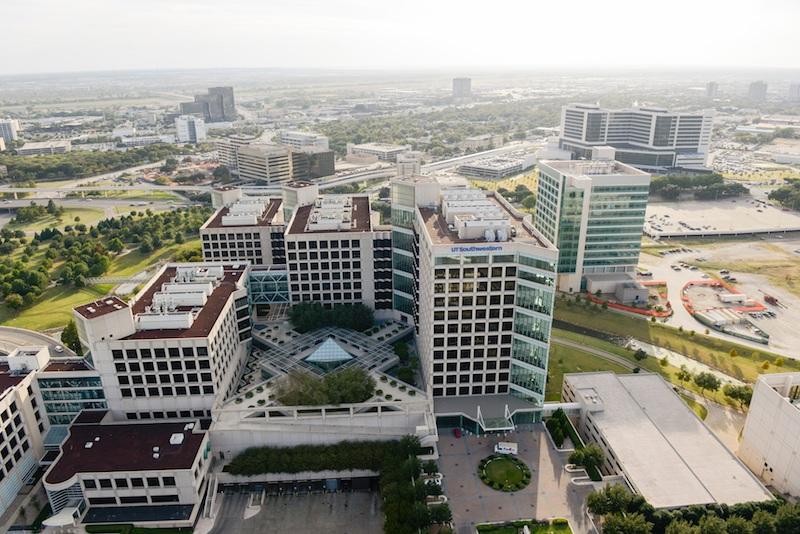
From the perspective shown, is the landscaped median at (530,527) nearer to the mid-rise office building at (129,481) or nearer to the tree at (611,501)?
the tree at (611,501)

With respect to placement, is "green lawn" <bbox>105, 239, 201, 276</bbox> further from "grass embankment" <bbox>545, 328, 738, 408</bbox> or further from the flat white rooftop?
the flat white rooftop

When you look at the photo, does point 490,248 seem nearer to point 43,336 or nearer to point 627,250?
point 627,250

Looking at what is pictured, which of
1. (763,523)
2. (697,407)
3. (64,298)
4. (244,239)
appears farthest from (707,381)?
(64,298)

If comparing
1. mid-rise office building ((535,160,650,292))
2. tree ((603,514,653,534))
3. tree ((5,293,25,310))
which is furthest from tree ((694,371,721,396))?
tree ((5,293,25,310))

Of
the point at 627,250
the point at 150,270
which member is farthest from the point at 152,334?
the point at 627,250

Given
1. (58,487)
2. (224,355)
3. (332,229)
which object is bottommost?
(58,487)

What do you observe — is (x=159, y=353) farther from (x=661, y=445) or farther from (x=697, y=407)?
(x=697, y=407)
